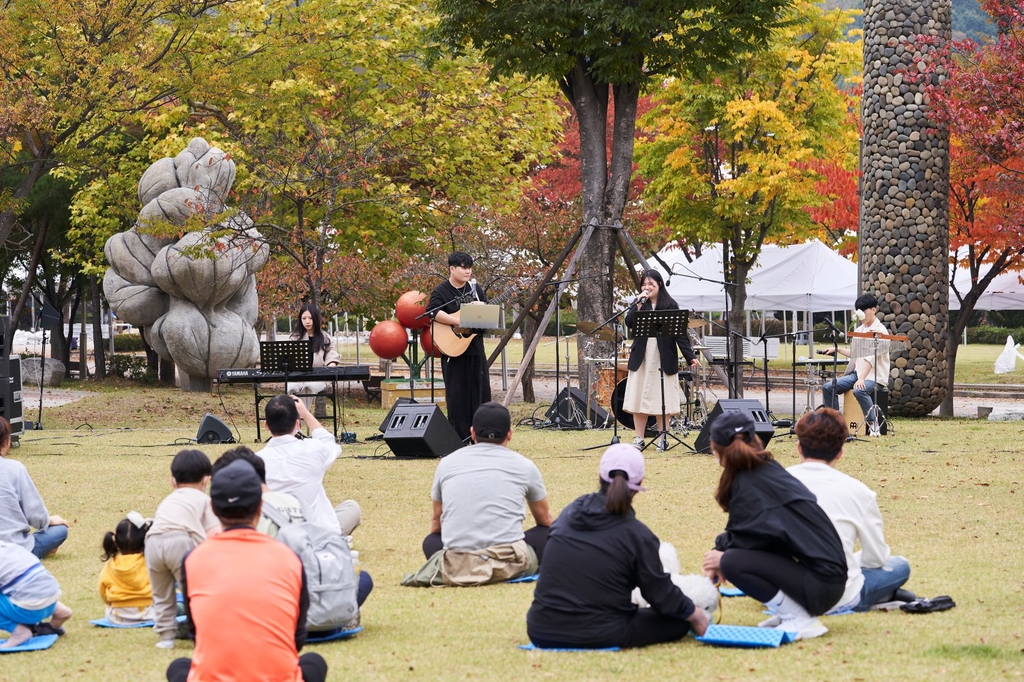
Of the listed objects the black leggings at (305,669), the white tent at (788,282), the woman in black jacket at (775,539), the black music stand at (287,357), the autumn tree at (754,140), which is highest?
the autumn tree at (754,140)

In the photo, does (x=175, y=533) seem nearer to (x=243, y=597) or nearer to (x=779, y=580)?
(x=243, y=597)

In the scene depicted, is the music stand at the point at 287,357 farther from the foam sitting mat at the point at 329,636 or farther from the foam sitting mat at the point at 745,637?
the foam sitting mat at the point at 745,637

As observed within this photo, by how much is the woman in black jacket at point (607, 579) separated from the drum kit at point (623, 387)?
351 inches

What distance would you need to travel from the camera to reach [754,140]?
27594 mm

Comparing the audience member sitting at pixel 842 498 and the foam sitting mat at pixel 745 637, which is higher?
the audience member sitting at pixel 842 498

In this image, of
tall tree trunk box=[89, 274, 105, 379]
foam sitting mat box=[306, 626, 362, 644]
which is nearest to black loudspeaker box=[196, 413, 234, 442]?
foam sitting mat box=[306, 626, 362, 644]

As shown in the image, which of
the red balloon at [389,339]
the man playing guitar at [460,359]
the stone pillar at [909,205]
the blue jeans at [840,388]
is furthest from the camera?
the red balloon at [389,339]

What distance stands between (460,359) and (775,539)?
8514mm

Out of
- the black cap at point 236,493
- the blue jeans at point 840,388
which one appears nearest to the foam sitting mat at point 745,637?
the black cap at point 236,493

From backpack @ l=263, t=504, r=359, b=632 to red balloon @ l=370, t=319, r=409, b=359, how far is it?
784 inches

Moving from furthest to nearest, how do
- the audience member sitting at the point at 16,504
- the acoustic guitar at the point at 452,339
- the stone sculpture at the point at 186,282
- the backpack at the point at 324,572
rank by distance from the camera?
the stone sculpture at the point at 186,282
the acoustic guitar at the point at 452,339
the audience member sitting at the point at 16,504
the backpack at the point at 324,572

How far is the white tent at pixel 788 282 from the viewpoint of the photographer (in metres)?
30.0

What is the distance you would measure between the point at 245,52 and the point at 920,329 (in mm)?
13394

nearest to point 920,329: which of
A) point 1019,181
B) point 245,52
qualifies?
point 1019,181
